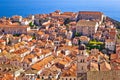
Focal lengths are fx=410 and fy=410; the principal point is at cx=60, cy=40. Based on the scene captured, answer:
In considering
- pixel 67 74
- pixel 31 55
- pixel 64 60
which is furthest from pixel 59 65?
pixel 67 74

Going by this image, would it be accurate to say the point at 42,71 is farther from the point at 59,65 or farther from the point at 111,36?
the point at 111,36

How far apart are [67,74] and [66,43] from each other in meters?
19.5

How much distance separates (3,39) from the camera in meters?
57.5

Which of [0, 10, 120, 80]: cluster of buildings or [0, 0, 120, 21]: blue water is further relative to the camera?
[0, 0, 120, 21]: blue water

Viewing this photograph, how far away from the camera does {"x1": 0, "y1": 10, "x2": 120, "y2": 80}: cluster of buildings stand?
37000mm

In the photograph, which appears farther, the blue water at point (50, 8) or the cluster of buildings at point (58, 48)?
the blue water at point (50, 8)

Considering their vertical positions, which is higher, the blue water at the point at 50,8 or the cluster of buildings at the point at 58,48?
the blue water at the point at 50,8

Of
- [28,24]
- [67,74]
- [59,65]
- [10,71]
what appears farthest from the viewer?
[28,24]

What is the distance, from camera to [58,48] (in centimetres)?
5228

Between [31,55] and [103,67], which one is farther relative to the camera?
[31,55]

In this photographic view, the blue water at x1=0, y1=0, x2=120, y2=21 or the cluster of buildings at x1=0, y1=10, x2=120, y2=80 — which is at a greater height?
the blue water at x1=0, y1=0, x2=120, y2=21

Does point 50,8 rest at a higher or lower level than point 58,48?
higher

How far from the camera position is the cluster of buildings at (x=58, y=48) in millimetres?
37000

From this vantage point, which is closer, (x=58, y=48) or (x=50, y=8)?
(x=58, y=48)
